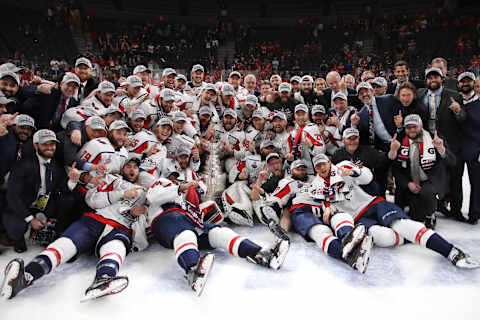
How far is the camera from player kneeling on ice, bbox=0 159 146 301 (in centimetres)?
248

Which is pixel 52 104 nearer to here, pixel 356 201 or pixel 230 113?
pixel 230 113

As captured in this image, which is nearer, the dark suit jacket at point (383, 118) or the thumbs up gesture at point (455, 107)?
the thumbs up gesture at point (455, 107)

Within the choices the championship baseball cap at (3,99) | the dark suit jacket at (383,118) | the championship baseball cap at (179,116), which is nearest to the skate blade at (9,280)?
the championship baseball cap at (3,99)

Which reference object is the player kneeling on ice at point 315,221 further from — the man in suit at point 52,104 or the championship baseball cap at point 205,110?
the man in suit at point 52,104

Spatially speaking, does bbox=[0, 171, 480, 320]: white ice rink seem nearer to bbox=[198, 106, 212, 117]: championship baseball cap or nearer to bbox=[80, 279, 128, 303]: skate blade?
bbox=[80, 279, 128, 303]: skate blade

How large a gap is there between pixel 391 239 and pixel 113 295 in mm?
2744

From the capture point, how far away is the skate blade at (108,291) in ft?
7.78

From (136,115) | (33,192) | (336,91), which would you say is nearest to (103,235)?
(33,192)

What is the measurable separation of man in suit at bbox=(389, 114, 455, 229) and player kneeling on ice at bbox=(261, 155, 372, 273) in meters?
1.11

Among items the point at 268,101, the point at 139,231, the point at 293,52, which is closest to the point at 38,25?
the point at 293,52

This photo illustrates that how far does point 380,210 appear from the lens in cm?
347

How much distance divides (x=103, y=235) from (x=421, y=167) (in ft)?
12.2

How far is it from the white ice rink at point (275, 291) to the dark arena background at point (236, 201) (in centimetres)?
1

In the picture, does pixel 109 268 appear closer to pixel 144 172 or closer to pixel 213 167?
pixel 144 172
